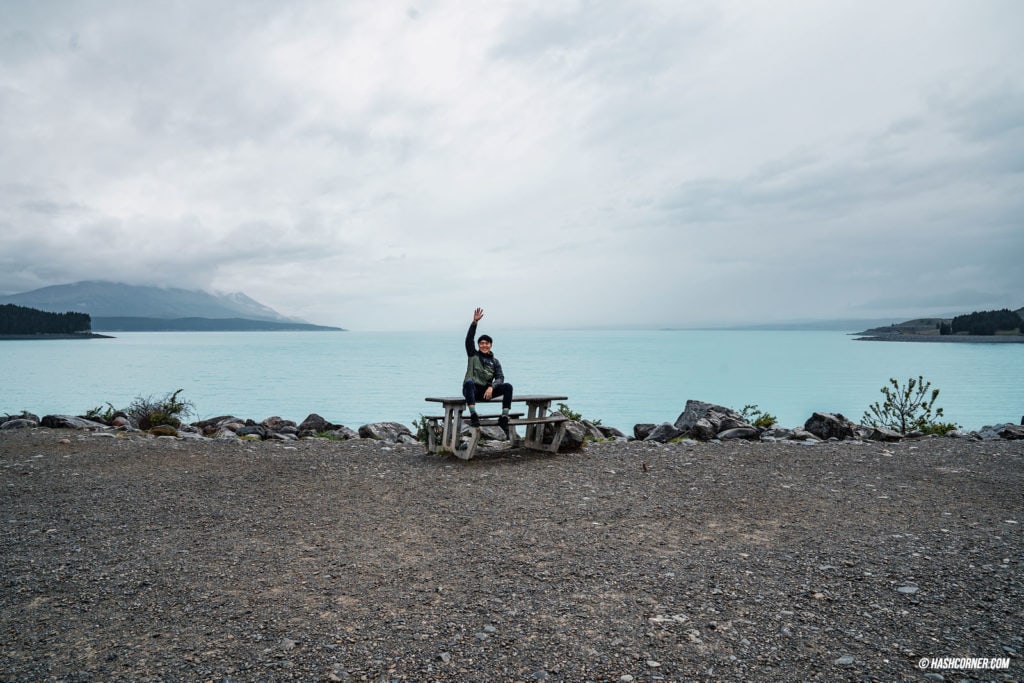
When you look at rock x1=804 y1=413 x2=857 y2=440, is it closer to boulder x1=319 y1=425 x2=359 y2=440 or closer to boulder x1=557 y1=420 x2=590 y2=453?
boulder x1=557 y1=420 x2=590 y2=453

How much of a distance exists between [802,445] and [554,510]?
5607 millimetres

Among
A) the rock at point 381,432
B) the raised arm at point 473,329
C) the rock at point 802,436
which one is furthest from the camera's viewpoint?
the rock at point 381,432

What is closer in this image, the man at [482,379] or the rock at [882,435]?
the man at [482,379]

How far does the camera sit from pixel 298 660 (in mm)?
3637

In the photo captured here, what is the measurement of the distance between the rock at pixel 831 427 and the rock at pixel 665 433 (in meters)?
2.52

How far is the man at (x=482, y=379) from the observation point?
9.22 metres

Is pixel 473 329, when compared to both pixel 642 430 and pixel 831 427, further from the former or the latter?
pixel 831 427

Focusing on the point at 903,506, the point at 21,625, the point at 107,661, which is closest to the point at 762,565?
the point at 903,506

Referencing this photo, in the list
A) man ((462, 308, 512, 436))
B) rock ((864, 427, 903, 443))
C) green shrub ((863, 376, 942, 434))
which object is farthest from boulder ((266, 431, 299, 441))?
green shrub ((863, 376, 942, 434))

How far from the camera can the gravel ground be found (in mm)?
3660

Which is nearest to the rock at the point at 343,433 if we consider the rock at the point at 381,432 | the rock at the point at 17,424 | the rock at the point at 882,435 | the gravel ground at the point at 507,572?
the rock at the point at 381,432

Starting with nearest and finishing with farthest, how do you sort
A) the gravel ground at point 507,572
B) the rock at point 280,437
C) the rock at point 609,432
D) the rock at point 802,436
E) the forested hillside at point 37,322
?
1. the gravel ground at point 507,572
2. the rock at point 802,436
3. the rock at point 280,437
4. the rock at point 609,432
5. the forested hillside at point 37,322

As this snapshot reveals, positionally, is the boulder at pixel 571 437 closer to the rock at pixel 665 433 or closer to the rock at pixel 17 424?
the rock at pixel 665 433

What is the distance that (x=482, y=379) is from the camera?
31.2 feet
